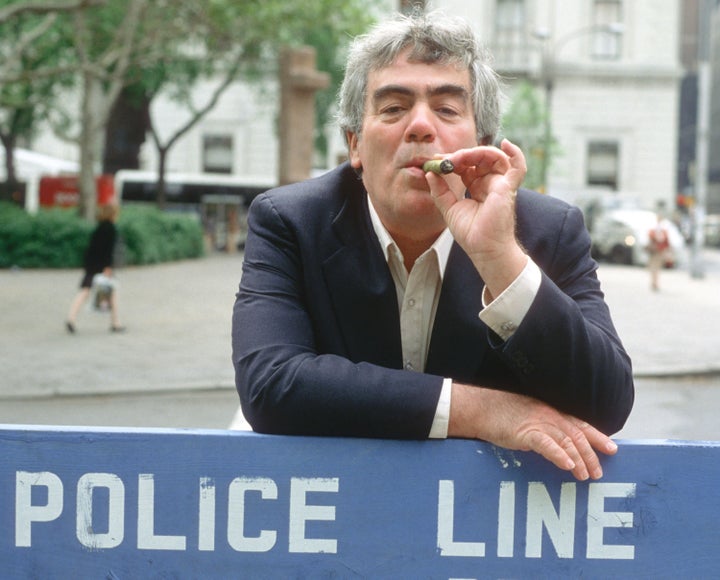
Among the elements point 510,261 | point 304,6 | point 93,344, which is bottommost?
point 93,344

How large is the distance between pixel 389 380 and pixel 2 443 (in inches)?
27.9

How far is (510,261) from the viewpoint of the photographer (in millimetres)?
2273

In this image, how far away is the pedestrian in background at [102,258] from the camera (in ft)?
49.3

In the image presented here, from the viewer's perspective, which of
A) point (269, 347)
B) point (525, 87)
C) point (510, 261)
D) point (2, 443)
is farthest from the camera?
point (525, 87)

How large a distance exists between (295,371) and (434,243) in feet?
1.50

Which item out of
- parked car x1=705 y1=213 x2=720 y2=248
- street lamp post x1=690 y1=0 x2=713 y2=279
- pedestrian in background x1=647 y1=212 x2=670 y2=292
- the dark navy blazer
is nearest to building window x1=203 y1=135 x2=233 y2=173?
street lamp post x1=690 y1=0 x2=713 y2=279

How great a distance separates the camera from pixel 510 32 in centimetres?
5272

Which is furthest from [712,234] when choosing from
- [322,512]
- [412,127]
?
[322,512]

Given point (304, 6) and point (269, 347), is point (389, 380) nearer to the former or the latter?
point (269, 347)

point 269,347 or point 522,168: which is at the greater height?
point 522,168

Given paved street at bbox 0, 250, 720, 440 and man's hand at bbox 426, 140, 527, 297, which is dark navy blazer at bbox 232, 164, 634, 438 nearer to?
man's hand at bbox 426, 140, 527, 297

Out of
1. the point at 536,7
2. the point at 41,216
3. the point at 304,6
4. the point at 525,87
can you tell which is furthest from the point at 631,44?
the point at 41,216

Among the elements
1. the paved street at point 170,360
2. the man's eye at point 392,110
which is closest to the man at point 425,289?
the man's eye at point 392,110

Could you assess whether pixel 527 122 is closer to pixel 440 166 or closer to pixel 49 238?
pixel 49 238
